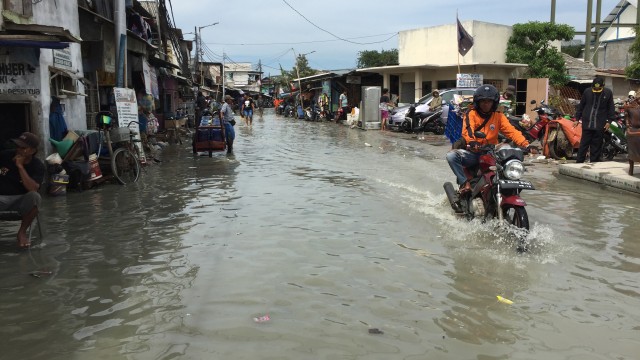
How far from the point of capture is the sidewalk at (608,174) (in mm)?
8656

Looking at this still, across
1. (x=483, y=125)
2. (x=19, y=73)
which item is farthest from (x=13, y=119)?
(x=483, y=125)

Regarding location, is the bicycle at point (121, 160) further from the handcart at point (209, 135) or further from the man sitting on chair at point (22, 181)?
the man sitting on chair at point (22, 181)

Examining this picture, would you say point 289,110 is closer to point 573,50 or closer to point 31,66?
point 573,50

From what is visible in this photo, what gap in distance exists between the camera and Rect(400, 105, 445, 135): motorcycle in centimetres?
2042

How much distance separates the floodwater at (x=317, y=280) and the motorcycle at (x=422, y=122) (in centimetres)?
1211

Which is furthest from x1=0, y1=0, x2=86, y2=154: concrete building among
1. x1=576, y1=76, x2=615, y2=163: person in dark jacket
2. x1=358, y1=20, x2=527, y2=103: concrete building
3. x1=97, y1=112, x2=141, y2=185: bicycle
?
x1=358, y1=20, x2=527, y2=103: concrete building

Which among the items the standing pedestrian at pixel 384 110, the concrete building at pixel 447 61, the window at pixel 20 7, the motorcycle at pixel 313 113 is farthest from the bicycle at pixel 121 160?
the motorcycle at pixel 313 113

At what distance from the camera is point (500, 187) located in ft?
17.3

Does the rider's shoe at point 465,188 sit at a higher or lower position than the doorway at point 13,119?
lower

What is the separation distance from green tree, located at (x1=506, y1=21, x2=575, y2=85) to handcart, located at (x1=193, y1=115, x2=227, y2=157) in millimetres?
19593

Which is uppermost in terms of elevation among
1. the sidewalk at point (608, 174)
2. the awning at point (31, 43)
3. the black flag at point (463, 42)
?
the black flag at point (463, 42)

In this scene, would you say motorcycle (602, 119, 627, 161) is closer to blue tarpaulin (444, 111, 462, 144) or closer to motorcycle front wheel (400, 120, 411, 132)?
blue tarpaulin (444, 111, 462, 144)

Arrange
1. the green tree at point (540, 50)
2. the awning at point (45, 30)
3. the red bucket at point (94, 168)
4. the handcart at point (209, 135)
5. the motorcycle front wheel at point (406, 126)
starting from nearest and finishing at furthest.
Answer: the awning at point (45, 30)
the red bucket at point (94, 168)
the handcart at point (209, 135)
the motorcycle front wheel at point (406, 126)
the green tree at point (540, 50)

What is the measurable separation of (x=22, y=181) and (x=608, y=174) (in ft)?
29.2
